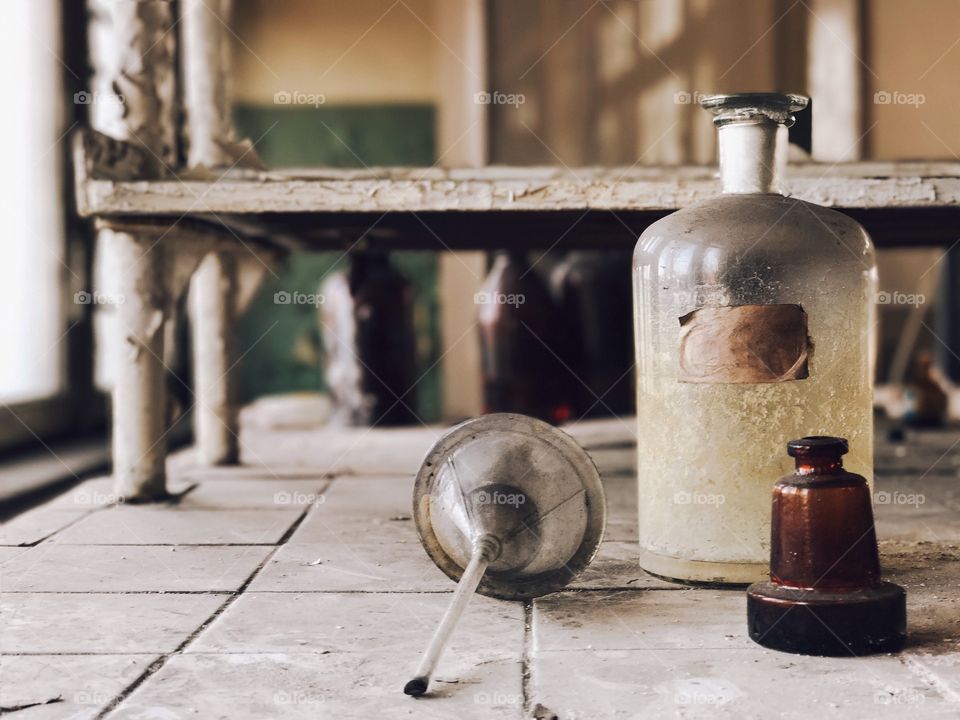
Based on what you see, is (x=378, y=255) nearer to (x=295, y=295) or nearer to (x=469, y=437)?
(x=295, y=295)

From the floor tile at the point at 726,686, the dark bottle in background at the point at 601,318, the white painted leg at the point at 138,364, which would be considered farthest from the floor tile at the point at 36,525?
the dark bottle in background at the point at 601,318

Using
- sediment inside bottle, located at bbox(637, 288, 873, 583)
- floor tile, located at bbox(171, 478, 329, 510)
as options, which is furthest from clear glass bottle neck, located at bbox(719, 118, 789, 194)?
floor tile, located at bbox(171, 478, 329, 510)

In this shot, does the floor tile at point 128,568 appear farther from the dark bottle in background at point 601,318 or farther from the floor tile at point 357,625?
the dark bottle in background at point 601,318

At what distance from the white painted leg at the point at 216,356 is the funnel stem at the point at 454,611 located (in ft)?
4.88

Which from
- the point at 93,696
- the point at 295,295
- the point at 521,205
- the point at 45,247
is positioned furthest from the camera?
the point at 295,295

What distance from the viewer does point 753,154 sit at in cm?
138

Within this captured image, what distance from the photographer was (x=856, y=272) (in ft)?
4.41

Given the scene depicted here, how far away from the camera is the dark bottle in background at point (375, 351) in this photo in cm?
357

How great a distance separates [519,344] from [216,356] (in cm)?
108

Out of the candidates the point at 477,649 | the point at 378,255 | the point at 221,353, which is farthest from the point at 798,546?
the point at 378,255

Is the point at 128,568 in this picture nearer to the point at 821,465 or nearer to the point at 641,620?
the point at 641,620

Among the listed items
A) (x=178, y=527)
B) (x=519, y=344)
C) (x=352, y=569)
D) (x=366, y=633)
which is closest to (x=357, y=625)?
(x=366, y=633)

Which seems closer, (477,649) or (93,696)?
(93,696)

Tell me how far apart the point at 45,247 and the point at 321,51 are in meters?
1.86
